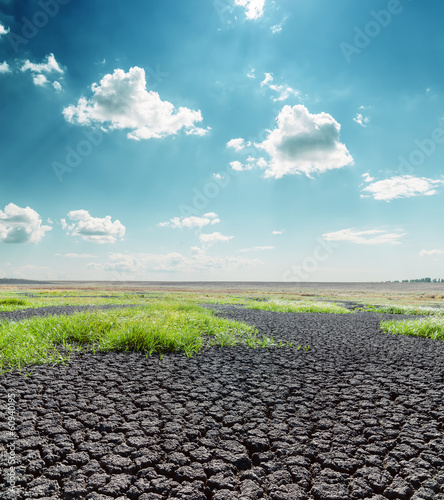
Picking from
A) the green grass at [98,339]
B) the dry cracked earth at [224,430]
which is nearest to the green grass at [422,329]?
the dry cracked earth at [224,430]

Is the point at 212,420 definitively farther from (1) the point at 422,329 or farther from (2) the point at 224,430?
(1) the point at 422,329

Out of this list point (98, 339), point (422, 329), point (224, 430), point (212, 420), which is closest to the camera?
point (224, 430)

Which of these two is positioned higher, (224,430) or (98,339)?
(98,339)

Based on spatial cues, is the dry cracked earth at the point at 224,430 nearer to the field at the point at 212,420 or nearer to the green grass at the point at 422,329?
the field at the point at 212,420

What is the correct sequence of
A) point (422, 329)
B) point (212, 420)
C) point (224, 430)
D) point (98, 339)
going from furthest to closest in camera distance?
point (422, 329) < point (98, 339) < point (212, 420) < point (224, 430)

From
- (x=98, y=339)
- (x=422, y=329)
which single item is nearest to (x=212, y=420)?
(x=98, y=339)

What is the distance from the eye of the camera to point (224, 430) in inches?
193

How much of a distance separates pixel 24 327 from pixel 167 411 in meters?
8.65

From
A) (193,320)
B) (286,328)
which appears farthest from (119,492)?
(286,328)

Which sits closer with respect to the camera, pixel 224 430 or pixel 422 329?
pixel 224 430

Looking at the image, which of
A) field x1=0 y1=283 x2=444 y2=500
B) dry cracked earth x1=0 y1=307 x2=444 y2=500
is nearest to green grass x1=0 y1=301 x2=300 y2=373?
field x1=0 y1=283 x2=444 y2=500

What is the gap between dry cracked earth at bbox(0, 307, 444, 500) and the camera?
3.71 meters

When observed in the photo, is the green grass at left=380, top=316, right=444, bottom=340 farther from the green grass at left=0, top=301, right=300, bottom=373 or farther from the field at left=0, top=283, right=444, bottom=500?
the green grass at left=0, top=301, right=300, bottom=373

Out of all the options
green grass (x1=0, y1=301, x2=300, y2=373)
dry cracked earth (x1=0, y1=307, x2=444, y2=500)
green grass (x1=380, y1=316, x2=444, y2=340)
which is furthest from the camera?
green grass (x1=380, y1=316, x2=444, y2=340)
